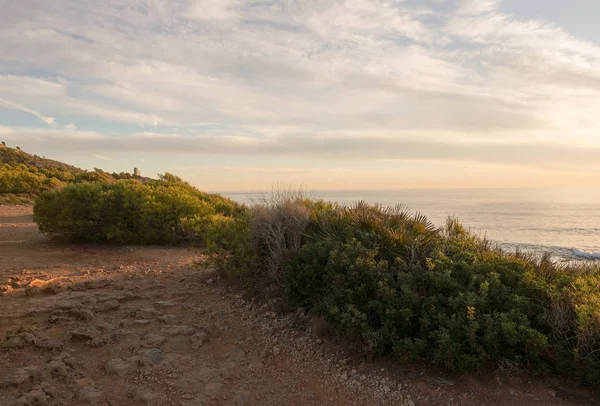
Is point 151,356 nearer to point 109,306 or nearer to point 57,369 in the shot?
point 57,369

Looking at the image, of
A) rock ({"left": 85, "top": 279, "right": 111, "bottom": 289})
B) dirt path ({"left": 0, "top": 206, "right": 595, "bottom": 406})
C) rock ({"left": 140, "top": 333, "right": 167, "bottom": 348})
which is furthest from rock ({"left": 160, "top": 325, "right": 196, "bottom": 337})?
rock ({"left": 85, "top": 279, "right": 111, "bottom": 289})

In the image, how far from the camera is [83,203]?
34.6 feet

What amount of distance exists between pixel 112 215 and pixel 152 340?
684 cm

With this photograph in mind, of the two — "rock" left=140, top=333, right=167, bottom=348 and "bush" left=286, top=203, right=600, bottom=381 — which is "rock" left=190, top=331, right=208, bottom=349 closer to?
"rock" left=140, top=333, right=167, bottom=348

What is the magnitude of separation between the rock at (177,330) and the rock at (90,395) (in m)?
1.21

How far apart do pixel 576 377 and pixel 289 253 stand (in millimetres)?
3391

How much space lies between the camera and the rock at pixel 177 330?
16.2 feet

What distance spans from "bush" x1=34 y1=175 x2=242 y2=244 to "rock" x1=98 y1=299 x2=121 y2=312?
475 cm

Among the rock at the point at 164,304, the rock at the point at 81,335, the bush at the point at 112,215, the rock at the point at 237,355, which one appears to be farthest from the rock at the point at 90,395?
the bush at the point at 112,215

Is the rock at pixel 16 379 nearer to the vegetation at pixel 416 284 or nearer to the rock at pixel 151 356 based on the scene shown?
the rock at pixel 151 356

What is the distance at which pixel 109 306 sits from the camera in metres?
5.66

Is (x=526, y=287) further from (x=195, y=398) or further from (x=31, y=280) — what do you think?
(x=31, y=280)

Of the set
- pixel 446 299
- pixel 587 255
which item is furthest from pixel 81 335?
pixel 587 255

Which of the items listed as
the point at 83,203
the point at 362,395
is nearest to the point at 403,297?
the point at 362,395
